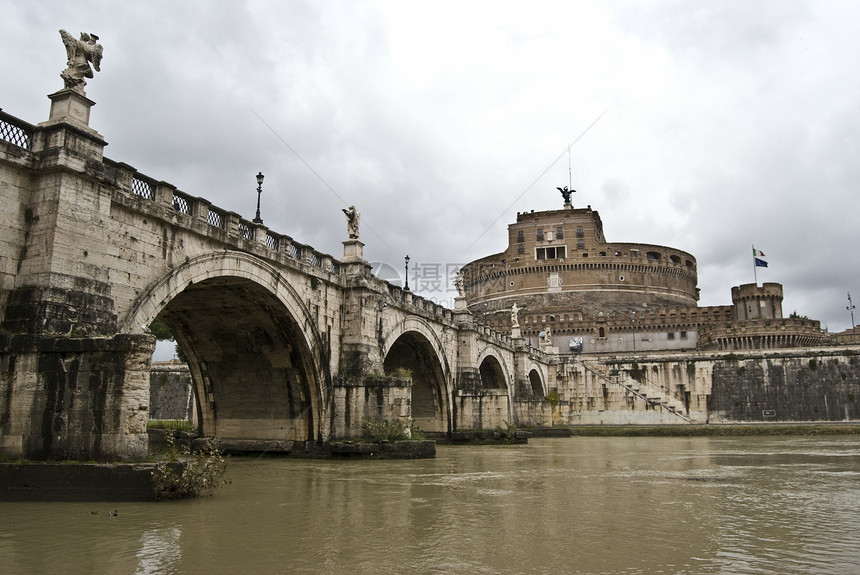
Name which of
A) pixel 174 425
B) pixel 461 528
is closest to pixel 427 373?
pixel 174 425

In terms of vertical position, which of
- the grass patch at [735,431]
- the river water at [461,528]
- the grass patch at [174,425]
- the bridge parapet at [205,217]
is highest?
the bridge parapet at [205,217]

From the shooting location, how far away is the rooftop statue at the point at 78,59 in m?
12.9

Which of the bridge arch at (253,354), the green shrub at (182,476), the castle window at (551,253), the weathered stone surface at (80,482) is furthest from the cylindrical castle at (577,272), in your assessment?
the weathered stone surface at (80,482)

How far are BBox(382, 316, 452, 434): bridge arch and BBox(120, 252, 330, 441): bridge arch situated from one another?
8769mm

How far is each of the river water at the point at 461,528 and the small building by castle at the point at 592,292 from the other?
4965cm

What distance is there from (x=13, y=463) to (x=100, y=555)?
465 centimetres

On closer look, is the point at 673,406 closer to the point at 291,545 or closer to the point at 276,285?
the point at 276,285

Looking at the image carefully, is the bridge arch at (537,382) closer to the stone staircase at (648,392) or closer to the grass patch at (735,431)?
the stone staircase at (648,392)

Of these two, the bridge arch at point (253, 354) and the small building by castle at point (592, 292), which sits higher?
the small building by castle at point (592, 292)

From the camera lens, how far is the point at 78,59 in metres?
13.0

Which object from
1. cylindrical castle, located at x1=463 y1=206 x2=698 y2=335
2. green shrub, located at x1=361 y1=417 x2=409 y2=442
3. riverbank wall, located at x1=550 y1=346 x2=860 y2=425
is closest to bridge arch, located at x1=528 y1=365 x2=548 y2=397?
riverbank wall, located at x1=550 y1=346 x2=860 y2=425

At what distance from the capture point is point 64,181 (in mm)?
12586

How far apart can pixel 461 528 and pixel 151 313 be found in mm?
9299

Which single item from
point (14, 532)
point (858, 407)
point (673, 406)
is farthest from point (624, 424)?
point (14, 532)
